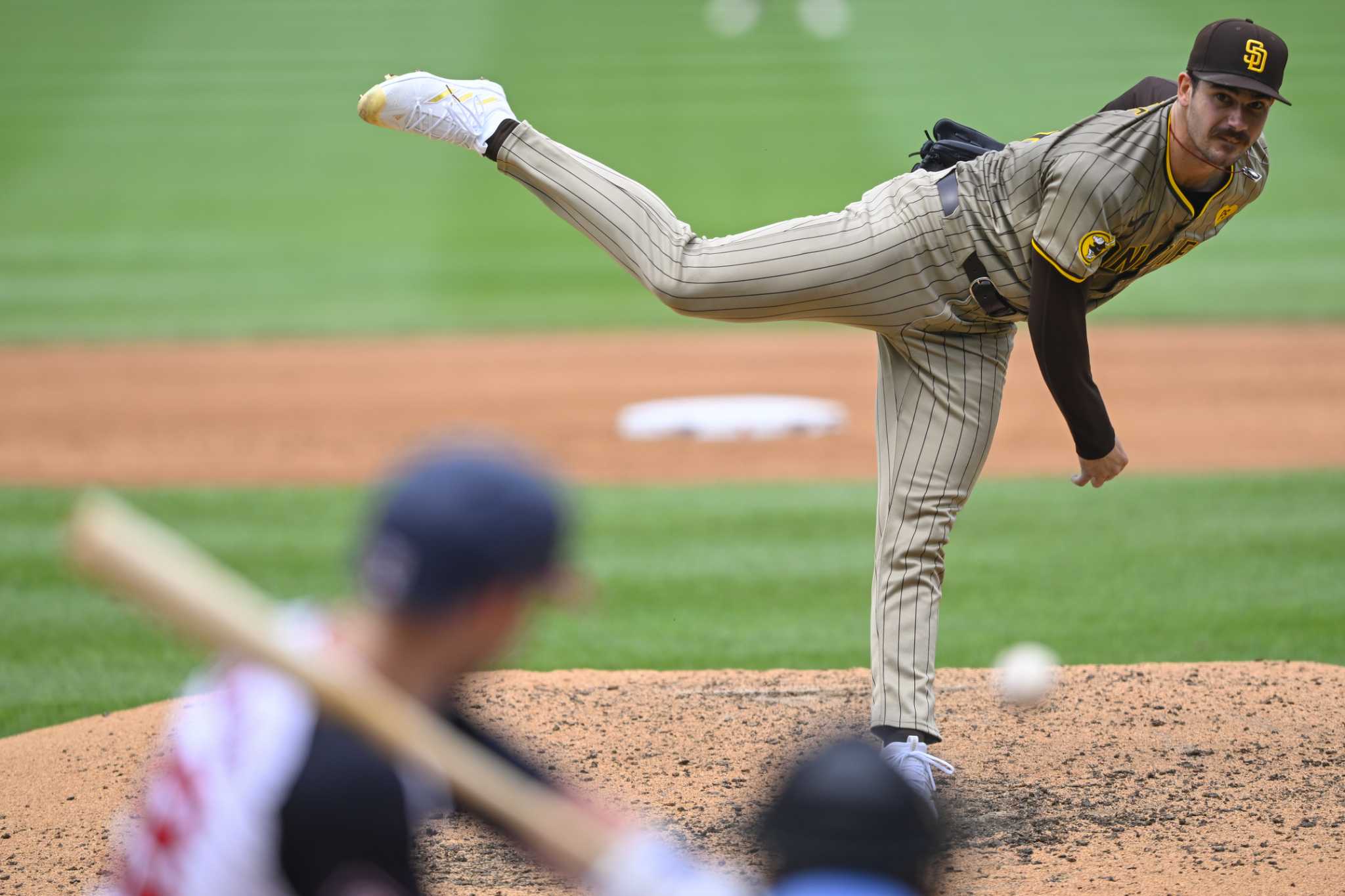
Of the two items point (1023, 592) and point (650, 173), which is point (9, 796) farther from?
point (650, 173)

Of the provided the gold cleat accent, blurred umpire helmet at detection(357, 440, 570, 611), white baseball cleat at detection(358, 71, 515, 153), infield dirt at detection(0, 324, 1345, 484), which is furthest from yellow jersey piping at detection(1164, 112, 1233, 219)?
infield dirt at detection(0, 324, 1345, 484)

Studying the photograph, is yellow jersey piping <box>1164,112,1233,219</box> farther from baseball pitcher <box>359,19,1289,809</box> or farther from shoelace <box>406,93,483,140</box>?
shoelace <box>406,93,483,140</box>

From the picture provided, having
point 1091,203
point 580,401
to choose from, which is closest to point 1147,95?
point 1091,203

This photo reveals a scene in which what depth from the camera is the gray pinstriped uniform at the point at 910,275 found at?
3.65m

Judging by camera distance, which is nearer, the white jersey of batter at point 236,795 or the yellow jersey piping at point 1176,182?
the white jersey of batter at point 236,795

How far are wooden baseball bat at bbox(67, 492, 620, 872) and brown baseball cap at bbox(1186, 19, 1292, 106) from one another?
2610mm

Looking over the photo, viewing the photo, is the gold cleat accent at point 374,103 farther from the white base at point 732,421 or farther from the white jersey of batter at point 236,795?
the white base at point 732,421

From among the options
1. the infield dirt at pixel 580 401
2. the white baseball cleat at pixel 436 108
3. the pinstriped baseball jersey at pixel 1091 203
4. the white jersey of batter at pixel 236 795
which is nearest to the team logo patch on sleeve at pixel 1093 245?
the pinstriped baseball jersey at pixel 1091 203

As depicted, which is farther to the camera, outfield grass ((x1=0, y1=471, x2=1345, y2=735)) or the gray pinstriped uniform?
outfield grass ((x1=0, y1=471, x2=1345, y2=735))

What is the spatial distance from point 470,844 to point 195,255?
45.4 ft

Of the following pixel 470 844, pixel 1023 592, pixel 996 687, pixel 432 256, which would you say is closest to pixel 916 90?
pixel 432 256

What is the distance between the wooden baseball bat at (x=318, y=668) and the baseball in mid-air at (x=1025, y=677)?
353cm

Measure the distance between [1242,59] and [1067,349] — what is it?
0.80 metres

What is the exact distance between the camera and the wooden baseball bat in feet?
4.81
